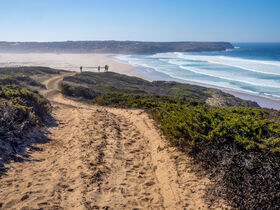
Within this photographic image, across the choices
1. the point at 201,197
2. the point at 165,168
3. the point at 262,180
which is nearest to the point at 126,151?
the point at 165,168

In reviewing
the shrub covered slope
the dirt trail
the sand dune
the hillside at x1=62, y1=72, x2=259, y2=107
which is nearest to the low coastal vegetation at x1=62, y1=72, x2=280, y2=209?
the shrub covered slope

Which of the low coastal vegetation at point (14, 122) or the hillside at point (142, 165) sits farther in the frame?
the low coastal vegetation at point (14, 122)

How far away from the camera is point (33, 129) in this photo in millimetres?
7062

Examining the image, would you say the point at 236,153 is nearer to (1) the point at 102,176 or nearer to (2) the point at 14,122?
(1) the point at 102,176

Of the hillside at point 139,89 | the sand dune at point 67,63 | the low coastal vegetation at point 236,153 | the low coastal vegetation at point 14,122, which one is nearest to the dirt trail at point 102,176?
the low coastal vegetation at point 236,153

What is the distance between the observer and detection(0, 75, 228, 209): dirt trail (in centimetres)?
408

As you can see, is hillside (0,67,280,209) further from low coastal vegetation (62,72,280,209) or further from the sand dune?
the sand dune

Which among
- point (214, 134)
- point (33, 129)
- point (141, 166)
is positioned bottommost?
point (141, 166)

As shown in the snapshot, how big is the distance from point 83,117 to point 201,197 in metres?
6.53

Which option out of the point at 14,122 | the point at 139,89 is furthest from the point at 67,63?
the point at 14,122

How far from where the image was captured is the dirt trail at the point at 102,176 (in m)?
4.08

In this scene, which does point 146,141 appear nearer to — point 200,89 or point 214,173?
point 214,173

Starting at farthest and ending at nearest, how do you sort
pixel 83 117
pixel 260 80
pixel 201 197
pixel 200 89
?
1. pixel 260 80
2. pixel 200 89
3. pixel 83 117
4. pixel 201 197

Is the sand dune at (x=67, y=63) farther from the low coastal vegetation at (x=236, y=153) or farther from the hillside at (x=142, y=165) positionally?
the low coastal vegetation at (x=236, y=153)
